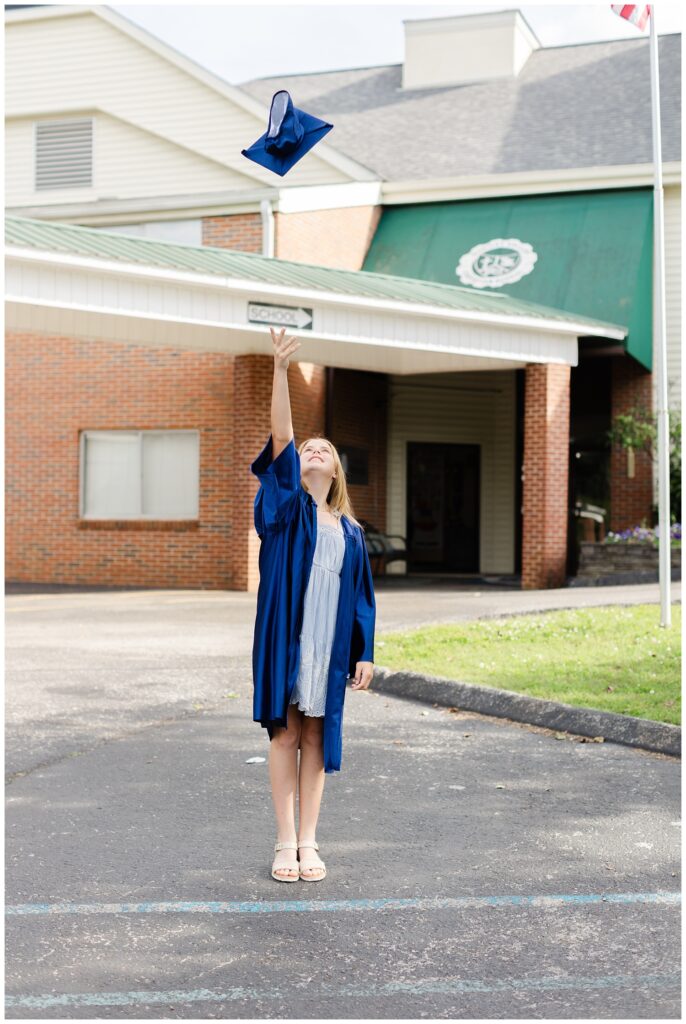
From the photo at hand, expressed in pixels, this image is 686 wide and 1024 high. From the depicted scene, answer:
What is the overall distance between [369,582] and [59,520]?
1646 centimetres

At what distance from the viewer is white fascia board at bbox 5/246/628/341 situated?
566 inches

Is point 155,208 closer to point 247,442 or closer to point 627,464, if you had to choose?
point 247,442

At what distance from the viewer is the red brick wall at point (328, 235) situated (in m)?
19.9

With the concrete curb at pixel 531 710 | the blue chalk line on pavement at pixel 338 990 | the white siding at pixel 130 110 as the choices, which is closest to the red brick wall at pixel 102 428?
the white siding at pixel 130 110

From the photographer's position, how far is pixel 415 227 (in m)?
23.0

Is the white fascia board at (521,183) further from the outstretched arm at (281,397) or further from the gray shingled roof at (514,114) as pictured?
the outstretched arm at (281,397)

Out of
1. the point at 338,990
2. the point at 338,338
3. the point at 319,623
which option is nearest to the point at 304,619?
the point at 319,623

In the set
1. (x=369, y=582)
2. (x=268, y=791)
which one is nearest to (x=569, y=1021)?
(x=369, y=582)

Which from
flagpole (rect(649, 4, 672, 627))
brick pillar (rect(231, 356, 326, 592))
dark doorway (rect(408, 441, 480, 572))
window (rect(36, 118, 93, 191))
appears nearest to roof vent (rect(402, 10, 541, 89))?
window (rect(36, 118, 93, 191))

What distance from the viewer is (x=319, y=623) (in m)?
4.95

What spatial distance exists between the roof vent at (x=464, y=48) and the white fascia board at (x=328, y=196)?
609cm

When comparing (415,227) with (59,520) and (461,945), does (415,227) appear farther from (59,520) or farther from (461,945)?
(461,945)

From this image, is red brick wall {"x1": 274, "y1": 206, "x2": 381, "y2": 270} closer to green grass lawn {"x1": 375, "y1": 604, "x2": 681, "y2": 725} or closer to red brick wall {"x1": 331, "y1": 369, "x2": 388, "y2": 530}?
red brick wall {"x1": 331, "y1": 369, "x2": 388, "y2": 530}

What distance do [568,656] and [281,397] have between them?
6.16m
